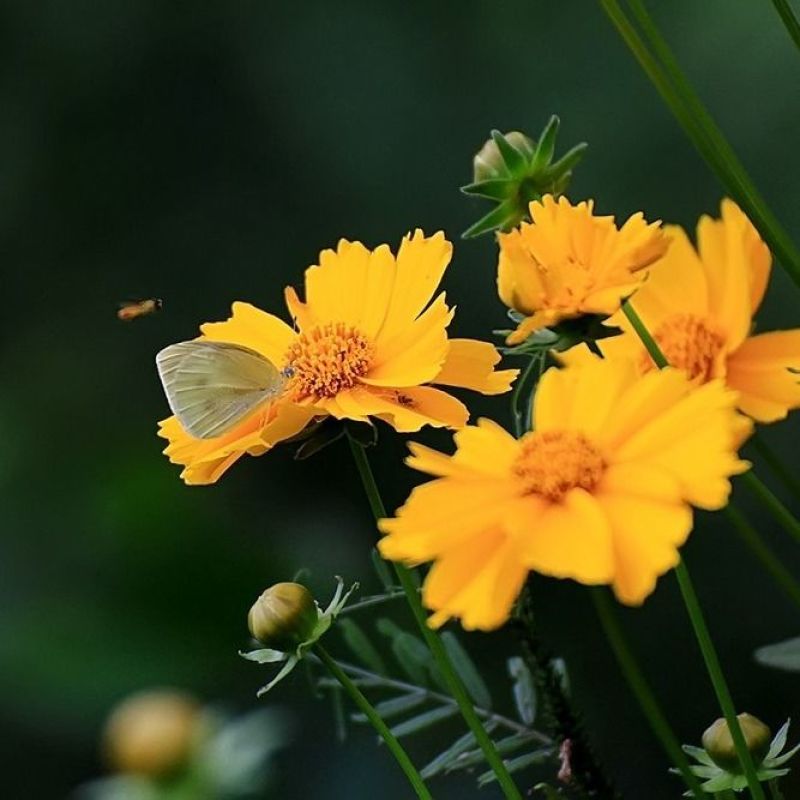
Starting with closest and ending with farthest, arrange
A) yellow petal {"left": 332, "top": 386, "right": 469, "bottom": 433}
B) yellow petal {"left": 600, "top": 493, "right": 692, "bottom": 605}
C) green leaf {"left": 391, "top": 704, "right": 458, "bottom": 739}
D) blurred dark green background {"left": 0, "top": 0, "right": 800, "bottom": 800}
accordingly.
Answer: yellow petal {"left": 600, "top": 493, "right": 692, "bottom": 605} → yellow petal {"left": 332, "top": 386, "right": 469, "bottom": 433} → green leaf {"left": 391, "top": 704, "right": 458, "bottom": 739} → blurred dark green background {"left": 0, "top": 0, "right": 800, "bottom": 800}

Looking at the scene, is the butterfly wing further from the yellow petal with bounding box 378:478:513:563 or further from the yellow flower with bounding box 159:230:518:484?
the yellow petal with bounding box 378:478:513:563

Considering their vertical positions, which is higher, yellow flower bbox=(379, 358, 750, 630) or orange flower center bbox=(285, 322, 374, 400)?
orange flower center bbox=(285, 322, 374, 400)

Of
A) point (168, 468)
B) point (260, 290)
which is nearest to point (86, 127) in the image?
point (260, 290)

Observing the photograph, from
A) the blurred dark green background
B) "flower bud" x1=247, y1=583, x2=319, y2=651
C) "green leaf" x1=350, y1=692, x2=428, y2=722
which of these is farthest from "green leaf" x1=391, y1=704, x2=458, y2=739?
the blurred dark green background

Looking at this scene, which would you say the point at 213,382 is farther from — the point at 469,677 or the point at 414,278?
the point at 469,677

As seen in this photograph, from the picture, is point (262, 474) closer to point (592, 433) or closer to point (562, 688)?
point (562, 688)

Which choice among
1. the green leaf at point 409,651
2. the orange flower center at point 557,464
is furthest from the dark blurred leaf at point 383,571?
the orange flower center at point 557,464

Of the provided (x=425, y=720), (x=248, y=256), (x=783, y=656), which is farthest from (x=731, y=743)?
(x=248, y=256)
